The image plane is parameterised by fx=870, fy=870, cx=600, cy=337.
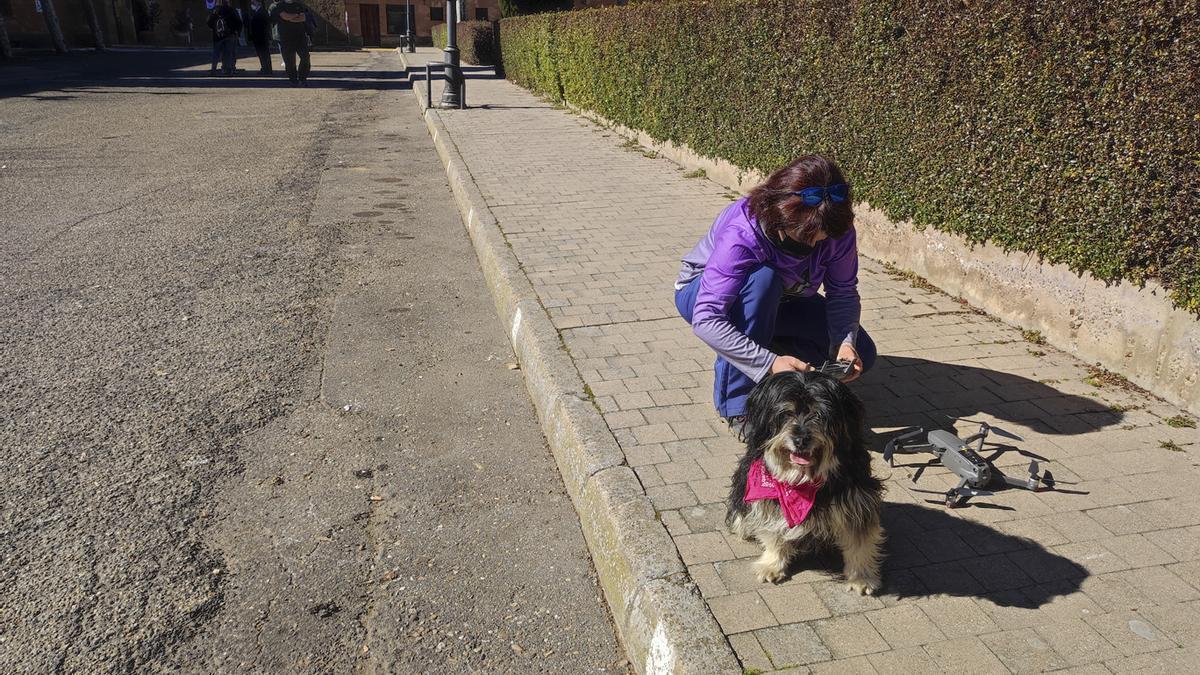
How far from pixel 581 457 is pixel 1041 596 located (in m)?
1.85

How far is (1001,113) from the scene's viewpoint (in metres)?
5.30

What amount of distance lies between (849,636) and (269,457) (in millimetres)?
2827

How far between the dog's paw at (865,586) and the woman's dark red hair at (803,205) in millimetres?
1325

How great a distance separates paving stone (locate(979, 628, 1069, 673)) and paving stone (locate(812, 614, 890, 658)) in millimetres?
328

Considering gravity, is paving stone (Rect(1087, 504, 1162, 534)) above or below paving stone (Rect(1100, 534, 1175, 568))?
below

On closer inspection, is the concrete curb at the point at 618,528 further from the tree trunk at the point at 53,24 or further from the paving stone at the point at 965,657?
the tree trunk at the point at 53,24

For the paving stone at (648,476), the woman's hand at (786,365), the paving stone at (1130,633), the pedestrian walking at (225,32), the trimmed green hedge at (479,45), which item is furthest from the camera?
the trimmed green hedge at (479,45)

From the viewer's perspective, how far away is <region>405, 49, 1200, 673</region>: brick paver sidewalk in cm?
266

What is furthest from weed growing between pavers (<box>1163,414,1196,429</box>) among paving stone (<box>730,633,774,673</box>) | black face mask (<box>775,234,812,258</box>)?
paving stone (<box>730,633,774,673</box>)

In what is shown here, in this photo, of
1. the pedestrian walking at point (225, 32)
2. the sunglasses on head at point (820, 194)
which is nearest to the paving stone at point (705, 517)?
the sunglasses on head at point (820, 194)

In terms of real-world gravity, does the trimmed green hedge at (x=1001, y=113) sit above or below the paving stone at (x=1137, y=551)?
above

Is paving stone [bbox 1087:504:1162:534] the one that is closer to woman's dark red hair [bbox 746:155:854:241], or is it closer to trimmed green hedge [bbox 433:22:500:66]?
woman's dark red hair [bbox 746:155:854:241]

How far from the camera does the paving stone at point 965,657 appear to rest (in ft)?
8.29

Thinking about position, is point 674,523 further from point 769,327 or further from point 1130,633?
point 1130,633
